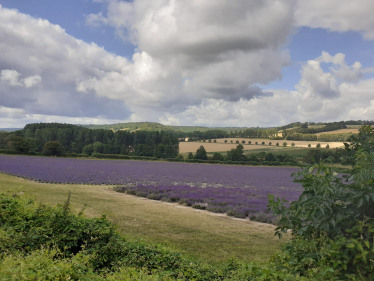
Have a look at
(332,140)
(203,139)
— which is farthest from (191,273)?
(203,139)

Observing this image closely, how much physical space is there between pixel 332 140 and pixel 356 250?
85419mm

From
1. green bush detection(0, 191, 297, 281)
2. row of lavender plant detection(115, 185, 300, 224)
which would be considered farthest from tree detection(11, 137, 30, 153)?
green bush detection(0, 191, 297, 281)

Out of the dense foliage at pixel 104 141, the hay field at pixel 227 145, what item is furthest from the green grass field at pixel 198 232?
the hay field at pixel 227 145

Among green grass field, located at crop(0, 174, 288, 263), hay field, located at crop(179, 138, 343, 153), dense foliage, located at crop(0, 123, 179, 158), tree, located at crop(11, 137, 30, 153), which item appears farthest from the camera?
hay field, located at crop(179, 138, 343, 153)

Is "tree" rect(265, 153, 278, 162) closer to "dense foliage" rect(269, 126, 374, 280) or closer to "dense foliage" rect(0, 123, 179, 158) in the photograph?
"dense foliage" rect(0, 123, 179, 158)

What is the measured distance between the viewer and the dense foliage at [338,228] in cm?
342

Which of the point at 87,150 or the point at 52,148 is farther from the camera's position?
the point at 87,150

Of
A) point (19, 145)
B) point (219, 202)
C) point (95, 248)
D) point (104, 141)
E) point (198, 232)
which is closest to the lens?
point (95, 248)

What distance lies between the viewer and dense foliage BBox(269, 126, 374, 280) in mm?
3422

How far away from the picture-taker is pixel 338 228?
12.5ft

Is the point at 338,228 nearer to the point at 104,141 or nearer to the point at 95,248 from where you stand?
the point at 95,248

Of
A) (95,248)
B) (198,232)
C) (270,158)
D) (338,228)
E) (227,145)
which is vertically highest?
(338,228)

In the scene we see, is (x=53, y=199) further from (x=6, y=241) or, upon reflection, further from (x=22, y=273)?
(x=22, y=273)

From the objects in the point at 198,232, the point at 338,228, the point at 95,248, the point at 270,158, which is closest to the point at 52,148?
the point at 270,158
